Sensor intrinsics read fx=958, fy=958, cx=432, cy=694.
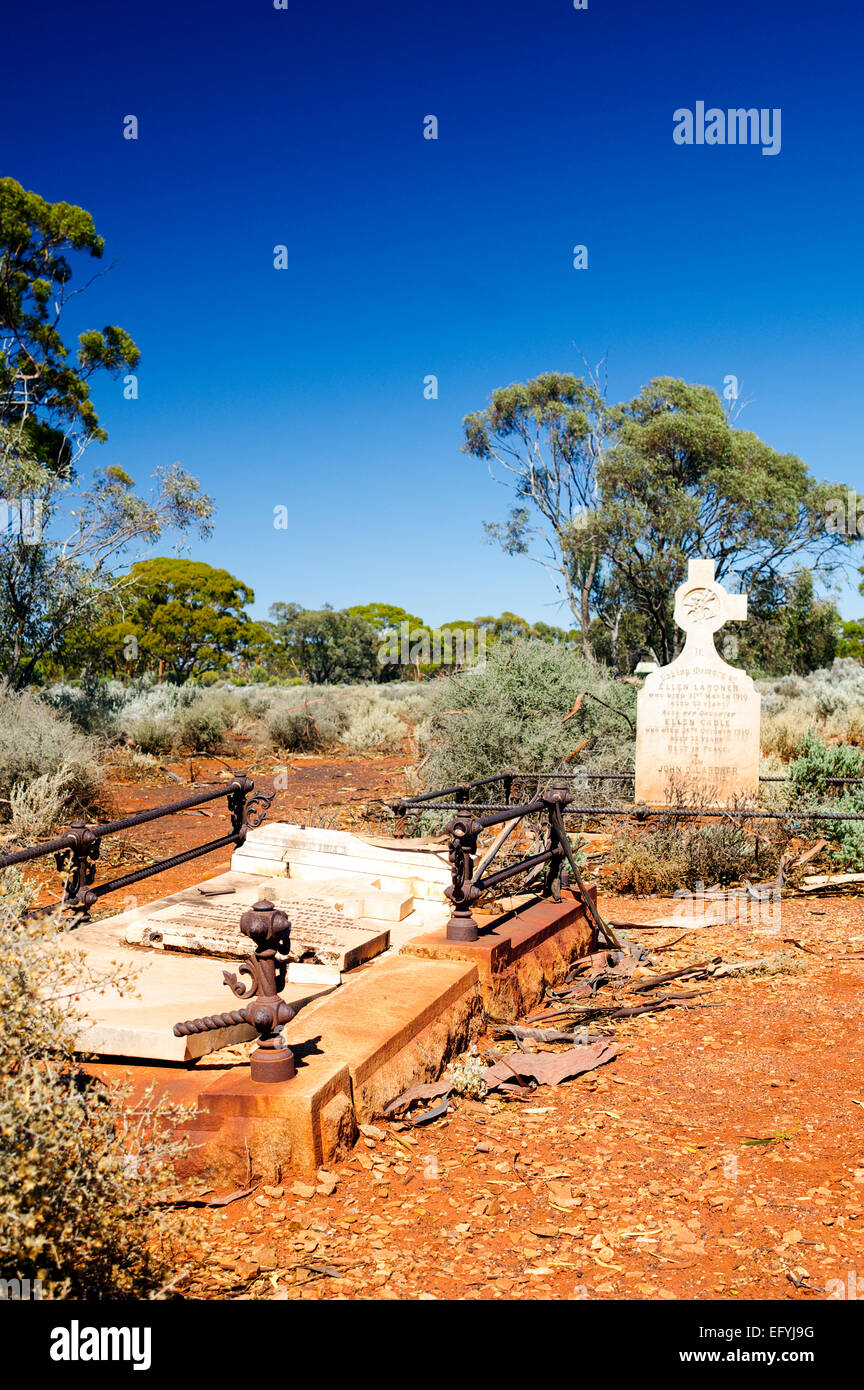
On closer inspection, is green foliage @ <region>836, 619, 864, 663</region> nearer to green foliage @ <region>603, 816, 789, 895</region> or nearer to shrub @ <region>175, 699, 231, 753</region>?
shrub @ <region>175, 699, 231, 753</region>

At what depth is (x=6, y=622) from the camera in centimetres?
1511

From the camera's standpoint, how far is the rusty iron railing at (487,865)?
4676 millimetres

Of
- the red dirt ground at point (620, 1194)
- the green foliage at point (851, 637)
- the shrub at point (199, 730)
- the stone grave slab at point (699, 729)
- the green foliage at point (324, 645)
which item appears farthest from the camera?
the green foliage at point (851, 637)

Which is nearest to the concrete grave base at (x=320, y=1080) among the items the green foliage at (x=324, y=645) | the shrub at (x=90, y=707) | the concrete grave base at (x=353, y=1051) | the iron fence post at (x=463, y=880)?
the concrete grave base at (x=353, y=1051)

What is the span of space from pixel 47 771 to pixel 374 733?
9572 millimetres

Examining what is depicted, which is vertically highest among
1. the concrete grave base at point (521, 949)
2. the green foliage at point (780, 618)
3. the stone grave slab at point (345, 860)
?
the green foliage at point (780, 618)

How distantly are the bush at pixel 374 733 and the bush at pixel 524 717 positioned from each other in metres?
6.12

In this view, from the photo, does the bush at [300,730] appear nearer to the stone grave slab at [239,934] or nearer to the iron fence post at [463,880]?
the stone grave slab at [239,934]

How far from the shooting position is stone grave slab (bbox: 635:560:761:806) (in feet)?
32.8

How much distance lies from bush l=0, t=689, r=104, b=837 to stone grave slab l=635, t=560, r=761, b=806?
6.43 meters

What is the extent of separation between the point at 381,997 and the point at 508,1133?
0.73 meters
